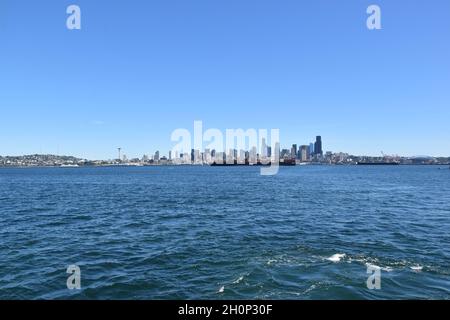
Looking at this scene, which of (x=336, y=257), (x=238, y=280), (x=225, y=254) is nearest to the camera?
(x=238, y=280)

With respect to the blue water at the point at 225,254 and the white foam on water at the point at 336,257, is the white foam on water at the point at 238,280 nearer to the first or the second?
the blue water at the point at 225,254

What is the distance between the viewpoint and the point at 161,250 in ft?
93.0

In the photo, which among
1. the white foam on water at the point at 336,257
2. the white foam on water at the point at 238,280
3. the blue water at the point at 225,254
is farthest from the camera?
the white foam on water at the point at 336,257

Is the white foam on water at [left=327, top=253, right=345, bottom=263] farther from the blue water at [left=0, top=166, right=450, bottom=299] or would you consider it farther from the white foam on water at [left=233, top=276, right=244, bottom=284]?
the white foam on water at [left=233, top=276, right=244, bottom=284]

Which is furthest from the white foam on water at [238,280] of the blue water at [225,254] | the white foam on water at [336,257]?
the white foam on water at [336,257]

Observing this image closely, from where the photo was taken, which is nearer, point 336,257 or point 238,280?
point 238,280

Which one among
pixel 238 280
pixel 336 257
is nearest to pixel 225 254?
pixel 238 280

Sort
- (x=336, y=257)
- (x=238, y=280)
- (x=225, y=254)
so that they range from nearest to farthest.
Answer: (x=238, y=280) → (x=336, y=257) → (x=225, y=254)

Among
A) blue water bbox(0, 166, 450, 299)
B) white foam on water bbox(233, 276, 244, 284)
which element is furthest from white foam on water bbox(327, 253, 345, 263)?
white foam on water bbox(233, 276, 244, 284)

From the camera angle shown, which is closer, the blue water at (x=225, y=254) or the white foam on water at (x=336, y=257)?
the blue water at (x=225, y=254)

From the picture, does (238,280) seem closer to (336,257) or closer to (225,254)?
(225,254)

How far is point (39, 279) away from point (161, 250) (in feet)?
29.3
